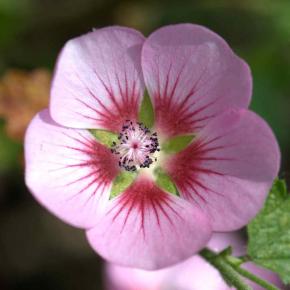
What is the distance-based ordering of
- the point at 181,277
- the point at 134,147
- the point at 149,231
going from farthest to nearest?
the point at 181,277, the point at 134,147, the point at 149,231

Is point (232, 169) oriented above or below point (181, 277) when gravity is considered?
above

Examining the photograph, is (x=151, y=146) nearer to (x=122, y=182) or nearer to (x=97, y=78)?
(x=122, y=182)

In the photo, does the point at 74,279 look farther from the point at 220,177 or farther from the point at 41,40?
the point at 220,177

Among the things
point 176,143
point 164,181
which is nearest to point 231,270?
point 164,181

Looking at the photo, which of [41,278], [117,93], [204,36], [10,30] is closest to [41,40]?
[10,30]

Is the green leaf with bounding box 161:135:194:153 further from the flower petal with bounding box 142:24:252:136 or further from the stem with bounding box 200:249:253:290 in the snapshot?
the stem with bounding box 200:249:253:290

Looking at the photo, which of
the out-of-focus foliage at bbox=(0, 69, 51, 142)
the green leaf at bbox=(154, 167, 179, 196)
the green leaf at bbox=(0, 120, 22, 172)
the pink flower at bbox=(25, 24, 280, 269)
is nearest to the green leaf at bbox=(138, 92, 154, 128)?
the pink flower at bbox=(25, 24, 280, 269)

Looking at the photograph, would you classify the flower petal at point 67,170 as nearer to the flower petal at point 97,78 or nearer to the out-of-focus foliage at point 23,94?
the flower petal at point 97,78
